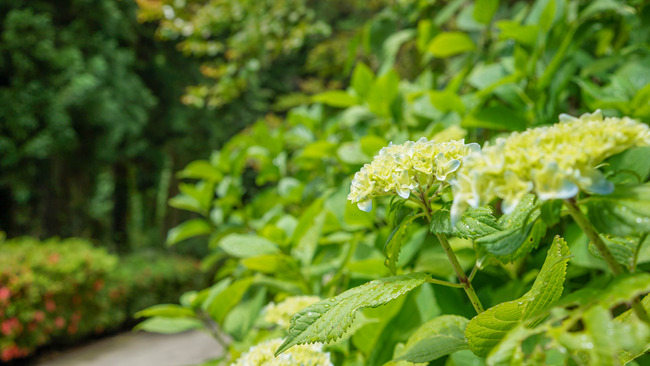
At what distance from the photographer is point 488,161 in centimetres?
39

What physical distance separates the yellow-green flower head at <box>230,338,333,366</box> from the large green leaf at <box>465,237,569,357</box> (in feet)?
1.15

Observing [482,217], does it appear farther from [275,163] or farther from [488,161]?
[275,163]

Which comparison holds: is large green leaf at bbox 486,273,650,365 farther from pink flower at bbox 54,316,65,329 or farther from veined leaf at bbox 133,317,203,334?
pink flower at bbox 54,316,65,329

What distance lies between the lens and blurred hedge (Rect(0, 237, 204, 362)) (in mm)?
5116

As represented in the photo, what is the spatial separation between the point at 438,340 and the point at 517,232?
0.84 feet

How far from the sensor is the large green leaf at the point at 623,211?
372 mm

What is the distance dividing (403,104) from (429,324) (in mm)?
1146

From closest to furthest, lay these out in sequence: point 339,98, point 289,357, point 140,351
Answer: point 289,357 < point 339,98 < point 140,351

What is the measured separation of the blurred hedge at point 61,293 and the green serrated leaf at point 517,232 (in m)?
6.07

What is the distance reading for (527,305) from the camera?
0.48 metres


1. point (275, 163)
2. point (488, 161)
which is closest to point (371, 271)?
point (488, 161)

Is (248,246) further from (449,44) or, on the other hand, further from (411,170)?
(449,44)

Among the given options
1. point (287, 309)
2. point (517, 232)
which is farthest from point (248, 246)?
point (517, 232)

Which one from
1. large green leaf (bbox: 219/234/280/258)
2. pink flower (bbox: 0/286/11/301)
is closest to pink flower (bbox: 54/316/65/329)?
pink flower (bbox: 0/286/11/301)
